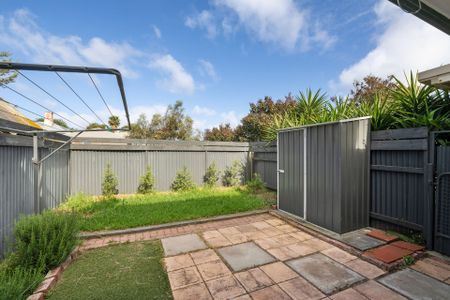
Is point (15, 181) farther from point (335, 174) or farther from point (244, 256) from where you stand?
point (335, 174)

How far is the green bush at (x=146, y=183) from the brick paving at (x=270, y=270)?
318 cm

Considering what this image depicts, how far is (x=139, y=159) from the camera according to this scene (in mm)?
7207

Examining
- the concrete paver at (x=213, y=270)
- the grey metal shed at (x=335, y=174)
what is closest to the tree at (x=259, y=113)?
the grey metal shed at (x=335, y=174)

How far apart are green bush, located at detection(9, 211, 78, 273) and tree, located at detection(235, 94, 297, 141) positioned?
37.8ft

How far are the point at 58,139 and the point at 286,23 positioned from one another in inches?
274

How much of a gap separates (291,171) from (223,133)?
1330 centimetres

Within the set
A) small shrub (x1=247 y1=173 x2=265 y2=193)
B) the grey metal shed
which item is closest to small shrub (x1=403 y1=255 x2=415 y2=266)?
the grey metal shed

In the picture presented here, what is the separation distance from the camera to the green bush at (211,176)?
26.3 feet

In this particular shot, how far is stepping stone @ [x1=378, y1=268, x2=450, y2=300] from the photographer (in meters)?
2.17

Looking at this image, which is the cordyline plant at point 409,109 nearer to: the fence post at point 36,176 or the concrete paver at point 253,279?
the concrete paver at point 253,279

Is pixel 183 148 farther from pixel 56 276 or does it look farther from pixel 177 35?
pixel 56 276

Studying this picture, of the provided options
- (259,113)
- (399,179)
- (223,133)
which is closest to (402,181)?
(399,179)

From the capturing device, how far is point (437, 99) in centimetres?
354

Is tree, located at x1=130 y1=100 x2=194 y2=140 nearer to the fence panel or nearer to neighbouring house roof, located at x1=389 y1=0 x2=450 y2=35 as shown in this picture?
the fence panel
